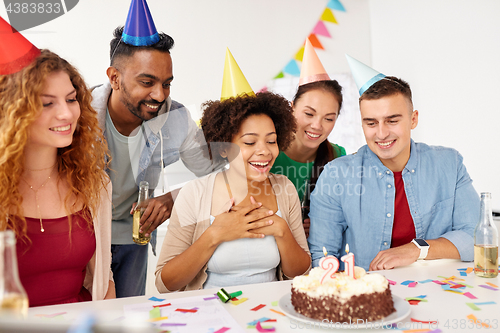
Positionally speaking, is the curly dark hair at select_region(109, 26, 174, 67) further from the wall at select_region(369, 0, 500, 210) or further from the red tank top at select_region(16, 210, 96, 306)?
the wall at select_region(369, 0, 500, 210)

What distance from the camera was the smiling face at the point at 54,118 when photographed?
3.53ft

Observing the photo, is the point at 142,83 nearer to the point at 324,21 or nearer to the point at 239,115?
the point at 239,115

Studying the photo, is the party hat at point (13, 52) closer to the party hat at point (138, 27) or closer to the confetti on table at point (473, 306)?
the party hat at point (138, 27)

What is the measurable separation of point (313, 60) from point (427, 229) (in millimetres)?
1006

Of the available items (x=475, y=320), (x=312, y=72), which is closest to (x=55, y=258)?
(x=475, y=320)

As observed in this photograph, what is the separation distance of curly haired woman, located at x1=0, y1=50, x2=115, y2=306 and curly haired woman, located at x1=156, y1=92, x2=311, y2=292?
0.24 m

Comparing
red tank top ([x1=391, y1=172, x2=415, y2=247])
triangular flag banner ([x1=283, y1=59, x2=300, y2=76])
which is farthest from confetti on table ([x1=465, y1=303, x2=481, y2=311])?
triangular flag banner ([x1=283, y1=59, x2=300, y2=76])

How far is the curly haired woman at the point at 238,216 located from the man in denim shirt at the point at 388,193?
155 millimetres

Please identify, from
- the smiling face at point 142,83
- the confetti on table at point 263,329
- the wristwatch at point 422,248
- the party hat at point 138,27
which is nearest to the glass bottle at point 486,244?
the wristwatch at point 422,248

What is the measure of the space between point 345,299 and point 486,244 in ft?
1.91

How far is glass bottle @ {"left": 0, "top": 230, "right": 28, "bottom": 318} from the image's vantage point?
0.54m

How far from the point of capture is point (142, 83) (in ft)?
5.38

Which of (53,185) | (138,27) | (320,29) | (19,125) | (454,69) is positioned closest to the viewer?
(19,125)

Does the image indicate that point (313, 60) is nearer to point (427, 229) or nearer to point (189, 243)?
point (427, 229)
